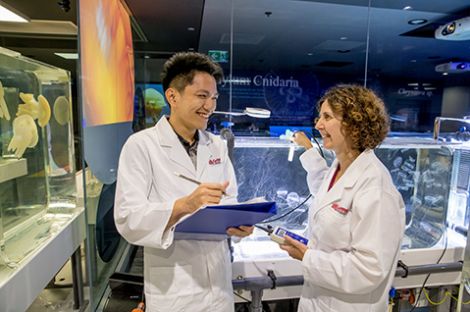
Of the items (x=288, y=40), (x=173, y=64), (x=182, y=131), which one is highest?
(x=288, y=40)

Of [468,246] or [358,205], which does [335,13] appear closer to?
[468,246]

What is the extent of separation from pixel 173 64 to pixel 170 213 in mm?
549

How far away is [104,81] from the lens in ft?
5.97

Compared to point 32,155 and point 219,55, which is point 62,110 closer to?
point 32,155

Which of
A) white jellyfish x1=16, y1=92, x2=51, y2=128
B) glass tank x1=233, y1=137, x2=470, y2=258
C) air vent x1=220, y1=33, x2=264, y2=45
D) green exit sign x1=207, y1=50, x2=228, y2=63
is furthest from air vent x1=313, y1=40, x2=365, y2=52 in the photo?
white jellyfish x1=16, y1=92, x2=51, y2=128

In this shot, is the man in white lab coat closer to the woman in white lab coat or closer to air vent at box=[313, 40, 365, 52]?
the woman in white lab coat

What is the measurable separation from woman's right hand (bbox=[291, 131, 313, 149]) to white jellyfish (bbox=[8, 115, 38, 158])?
1.32 m

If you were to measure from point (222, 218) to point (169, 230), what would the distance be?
0.58 feet

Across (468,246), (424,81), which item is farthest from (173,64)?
(424,81)

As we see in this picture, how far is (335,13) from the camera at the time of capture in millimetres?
2801

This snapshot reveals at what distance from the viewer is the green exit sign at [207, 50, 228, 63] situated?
2520 millimetres

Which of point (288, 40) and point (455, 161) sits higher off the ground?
point (288, 40)

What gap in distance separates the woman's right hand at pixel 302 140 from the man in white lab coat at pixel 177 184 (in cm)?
65

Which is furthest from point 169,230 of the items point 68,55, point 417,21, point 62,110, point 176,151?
point 68,55
